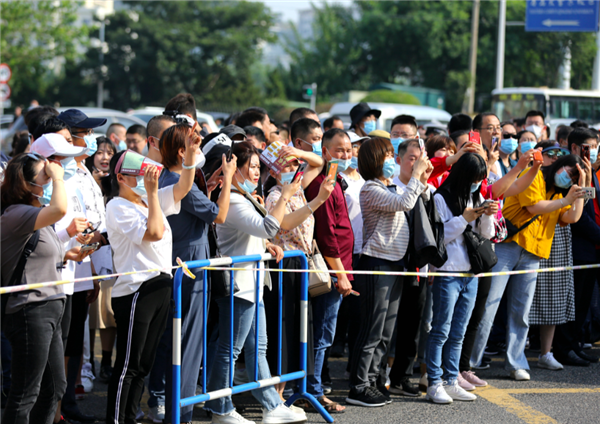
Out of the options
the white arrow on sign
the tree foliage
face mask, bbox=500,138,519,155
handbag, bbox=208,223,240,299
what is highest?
the tree foliage

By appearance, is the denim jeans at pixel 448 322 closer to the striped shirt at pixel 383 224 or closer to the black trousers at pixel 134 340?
the striped shirt at pixel 383 224

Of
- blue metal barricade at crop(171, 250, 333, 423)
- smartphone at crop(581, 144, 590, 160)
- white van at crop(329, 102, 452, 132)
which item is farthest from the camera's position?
white van at crop(329, 102, 452, 132)

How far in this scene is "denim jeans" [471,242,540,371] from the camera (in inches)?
243

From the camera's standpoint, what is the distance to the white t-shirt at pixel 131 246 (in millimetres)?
4160

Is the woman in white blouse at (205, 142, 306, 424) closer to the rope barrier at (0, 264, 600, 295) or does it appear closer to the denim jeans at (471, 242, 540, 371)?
the rope barrier at (0, 264, 600, 295)

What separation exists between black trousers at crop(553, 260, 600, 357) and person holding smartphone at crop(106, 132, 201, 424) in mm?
4071

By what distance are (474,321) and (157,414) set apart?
261 cm

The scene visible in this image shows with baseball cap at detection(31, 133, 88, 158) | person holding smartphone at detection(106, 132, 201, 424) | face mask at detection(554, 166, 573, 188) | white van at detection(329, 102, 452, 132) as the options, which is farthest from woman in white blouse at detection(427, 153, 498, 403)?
white van at detection(329, 102, 452, 132)

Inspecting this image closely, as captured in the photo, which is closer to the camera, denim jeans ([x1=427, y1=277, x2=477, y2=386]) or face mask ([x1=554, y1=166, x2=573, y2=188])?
denim jeans ([x1=427, y1=277, x2=477, y2=386])

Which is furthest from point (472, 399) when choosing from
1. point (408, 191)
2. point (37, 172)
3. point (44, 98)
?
point (44, 98)

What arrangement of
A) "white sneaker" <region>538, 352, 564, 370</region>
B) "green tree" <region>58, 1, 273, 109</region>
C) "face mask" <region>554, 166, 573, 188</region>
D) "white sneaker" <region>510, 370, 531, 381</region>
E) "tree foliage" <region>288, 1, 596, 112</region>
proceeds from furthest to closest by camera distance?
"green tree" <region>58, 1, 273, 109</region>
"tree foliage" <region>288, 1, 596, 112</region>
"white sneaker" <region>538, 352, 564, 370</region>
"face mask" <region>554, 166, 573, 188</region>
"white sneaker" <region>510, 370, 531, 381</region>

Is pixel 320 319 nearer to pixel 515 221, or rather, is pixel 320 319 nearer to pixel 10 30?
pixel 515 221

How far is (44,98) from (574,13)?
1475 inches

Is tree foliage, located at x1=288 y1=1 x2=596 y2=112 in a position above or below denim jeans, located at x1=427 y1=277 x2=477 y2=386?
above
